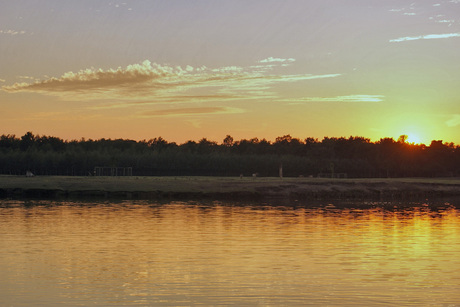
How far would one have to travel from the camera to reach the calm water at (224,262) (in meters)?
22.9

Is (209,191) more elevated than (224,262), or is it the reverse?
(209,191)

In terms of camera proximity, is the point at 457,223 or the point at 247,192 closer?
the point at 457,223

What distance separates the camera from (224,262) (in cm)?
3083

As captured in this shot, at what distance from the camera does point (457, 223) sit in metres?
57.0

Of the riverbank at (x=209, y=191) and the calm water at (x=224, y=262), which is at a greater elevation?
the riverbank at (x=209, y=191)

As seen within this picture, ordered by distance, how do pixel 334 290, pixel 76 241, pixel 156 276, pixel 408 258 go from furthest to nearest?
pixel 76 241 < pixel 408 258 < pixel 156 276 < pixel 334 290

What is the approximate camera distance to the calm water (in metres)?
22.9

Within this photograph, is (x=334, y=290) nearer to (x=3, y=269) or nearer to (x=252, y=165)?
(x=3, y=269)

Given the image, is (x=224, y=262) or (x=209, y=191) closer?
(x=224, y=262)

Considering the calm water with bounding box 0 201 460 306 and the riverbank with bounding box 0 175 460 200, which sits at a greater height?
the riverbank with bounding box 0 175 460 200

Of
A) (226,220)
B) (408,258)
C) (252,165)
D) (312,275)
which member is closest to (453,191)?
(252,165)

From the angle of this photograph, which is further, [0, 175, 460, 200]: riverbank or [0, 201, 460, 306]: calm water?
[0, 175, 460, 200]: riverbank

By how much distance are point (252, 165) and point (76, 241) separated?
155801 millimetres

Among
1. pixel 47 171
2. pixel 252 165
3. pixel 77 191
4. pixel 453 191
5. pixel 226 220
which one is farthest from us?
pixel 252 165
